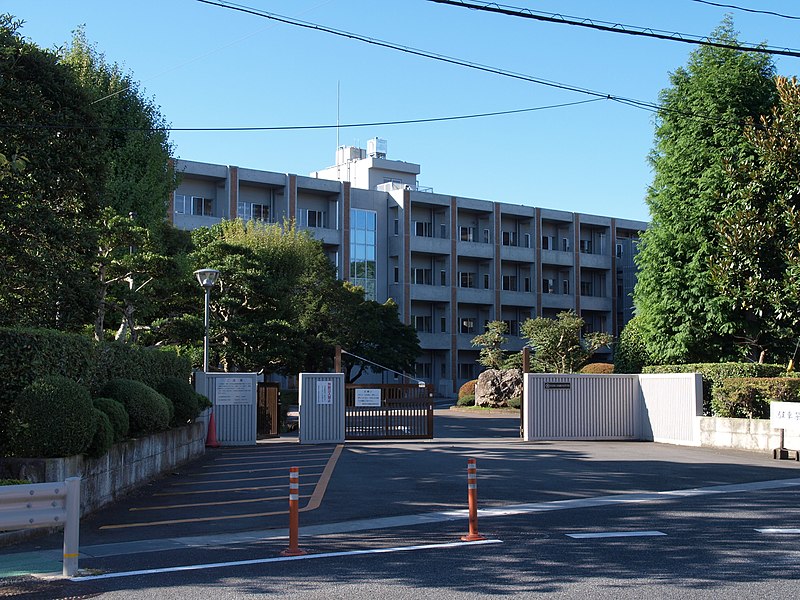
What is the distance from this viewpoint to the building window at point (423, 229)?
7256cm

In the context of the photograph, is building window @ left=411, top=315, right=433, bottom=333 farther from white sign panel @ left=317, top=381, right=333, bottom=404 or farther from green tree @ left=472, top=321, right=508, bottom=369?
white sign panel @ left=317, top=381, right=333, bottom=404

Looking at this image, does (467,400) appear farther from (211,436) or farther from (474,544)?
(474,544)

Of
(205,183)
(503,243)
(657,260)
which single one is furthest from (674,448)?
(503,243)

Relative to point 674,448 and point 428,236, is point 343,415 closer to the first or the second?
point 674,448

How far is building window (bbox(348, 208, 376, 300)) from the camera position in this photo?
228 feet

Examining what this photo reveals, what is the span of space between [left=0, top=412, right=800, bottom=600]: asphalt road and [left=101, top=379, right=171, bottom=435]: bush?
1204 millimetres

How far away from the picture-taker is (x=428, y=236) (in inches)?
2864

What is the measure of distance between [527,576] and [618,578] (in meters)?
0.88

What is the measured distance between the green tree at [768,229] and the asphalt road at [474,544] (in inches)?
327

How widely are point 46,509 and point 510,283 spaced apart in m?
69.5

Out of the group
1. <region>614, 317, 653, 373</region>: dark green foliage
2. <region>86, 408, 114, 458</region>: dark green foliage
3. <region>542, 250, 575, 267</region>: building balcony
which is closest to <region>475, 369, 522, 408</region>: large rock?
<region>614, 317, 653, 373</region>: dark green foliage

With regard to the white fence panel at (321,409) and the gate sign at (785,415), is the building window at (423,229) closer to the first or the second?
the white fence panel at (321,409)

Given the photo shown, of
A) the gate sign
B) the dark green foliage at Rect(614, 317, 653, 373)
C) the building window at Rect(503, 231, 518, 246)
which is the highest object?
the building window at Rect(503, 231, 518, 246)

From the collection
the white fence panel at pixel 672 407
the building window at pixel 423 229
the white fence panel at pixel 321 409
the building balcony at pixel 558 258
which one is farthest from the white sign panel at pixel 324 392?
the building balcony at pixel 558 258
